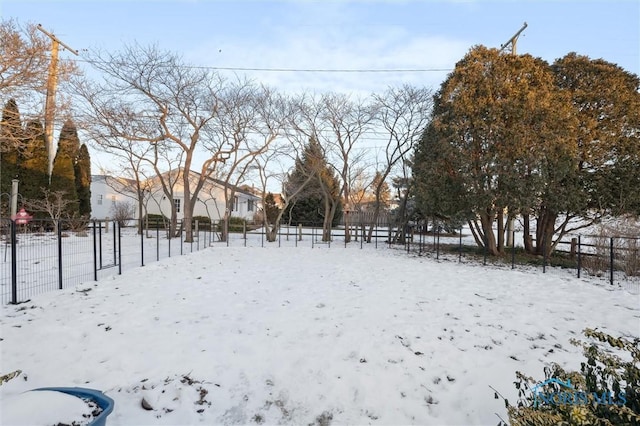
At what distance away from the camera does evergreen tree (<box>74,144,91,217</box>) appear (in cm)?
2162

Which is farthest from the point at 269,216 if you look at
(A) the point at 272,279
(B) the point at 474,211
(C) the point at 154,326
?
(C) the point at 154,326

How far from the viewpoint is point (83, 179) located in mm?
22000

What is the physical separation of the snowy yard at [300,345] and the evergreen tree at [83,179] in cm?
1836

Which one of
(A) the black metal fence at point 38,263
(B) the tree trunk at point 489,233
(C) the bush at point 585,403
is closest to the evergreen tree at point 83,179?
(A) the black metal fence at point 38,263

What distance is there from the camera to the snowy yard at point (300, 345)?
9.81 feet

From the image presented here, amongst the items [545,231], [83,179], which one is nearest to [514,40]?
[545,231]

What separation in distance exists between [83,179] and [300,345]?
2332 cm

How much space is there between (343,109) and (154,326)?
500 inches

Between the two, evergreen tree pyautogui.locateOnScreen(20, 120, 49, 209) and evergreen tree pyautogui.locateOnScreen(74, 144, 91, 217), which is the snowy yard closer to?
evergreen tree pyautogui.locateOnScreen(20, 120, 49, 209)

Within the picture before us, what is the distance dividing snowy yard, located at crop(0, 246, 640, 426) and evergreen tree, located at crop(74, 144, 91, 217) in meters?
18.4

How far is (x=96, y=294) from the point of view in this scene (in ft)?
18.5

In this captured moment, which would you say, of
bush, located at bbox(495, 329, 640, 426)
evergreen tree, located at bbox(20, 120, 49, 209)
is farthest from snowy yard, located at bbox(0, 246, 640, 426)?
evergreen tree, located at bbox(20, 120, 49, 209)

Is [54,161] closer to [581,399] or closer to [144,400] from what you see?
[144,400]

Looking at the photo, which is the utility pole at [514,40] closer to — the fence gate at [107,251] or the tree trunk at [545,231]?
the tree trunk at [545,231]
